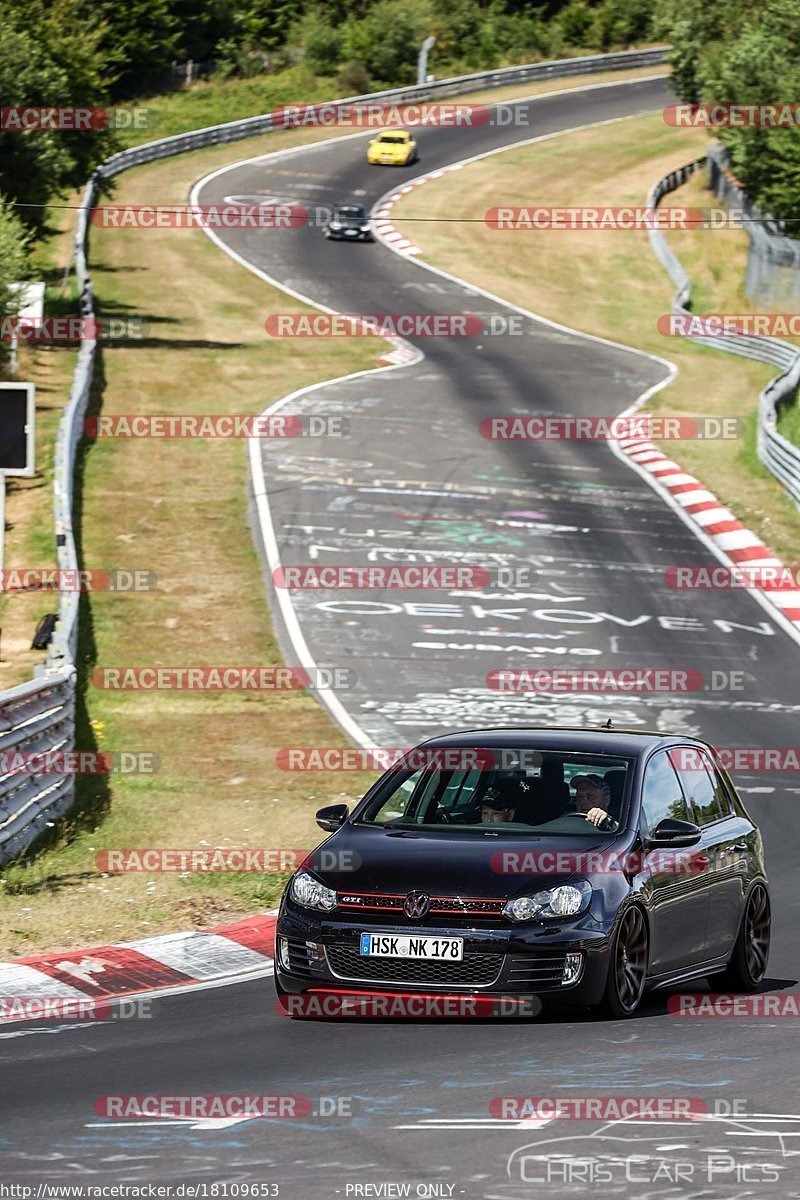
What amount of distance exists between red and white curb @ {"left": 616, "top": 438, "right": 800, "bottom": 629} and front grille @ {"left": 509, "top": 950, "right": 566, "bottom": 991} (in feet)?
58.2

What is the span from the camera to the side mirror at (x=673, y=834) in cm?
1011

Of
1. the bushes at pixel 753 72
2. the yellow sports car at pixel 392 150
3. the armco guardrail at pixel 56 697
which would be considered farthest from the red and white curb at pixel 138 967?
the yellow sports car at pixel 392 150

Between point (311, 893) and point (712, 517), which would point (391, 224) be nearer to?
point (712, 517)

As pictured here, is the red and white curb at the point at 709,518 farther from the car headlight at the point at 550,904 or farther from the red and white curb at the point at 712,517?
the car headlight at the point at 550,904

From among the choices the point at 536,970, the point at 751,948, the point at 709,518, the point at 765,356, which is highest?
the point at 536,970

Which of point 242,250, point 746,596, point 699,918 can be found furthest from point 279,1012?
point 242,250

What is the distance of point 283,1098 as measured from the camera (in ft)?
26.0

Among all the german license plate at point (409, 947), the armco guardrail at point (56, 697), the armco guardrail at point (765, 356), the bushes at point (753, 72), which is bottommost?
the armco guardrail at point (765, 356)

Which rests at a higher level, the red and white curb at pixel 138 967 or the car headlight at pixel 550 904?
the car headlight at pixel 550 904

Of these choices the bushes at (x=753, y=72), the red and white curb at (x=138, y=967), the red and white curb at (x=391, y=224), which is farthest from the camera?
the red and white curb at (x=391, y=224)

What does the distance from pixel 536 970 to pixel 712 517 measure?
23585 millimetres

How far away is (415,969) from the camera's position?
9.55m

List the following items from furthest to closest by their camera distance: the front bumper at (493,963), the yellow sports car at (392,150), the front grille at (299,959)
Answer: the yellow sports car at (392,150)
the front grille at (299,959)
the front bumper at (493,963)

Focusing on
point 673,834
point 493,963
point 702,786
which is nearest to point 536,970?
point 493,963
